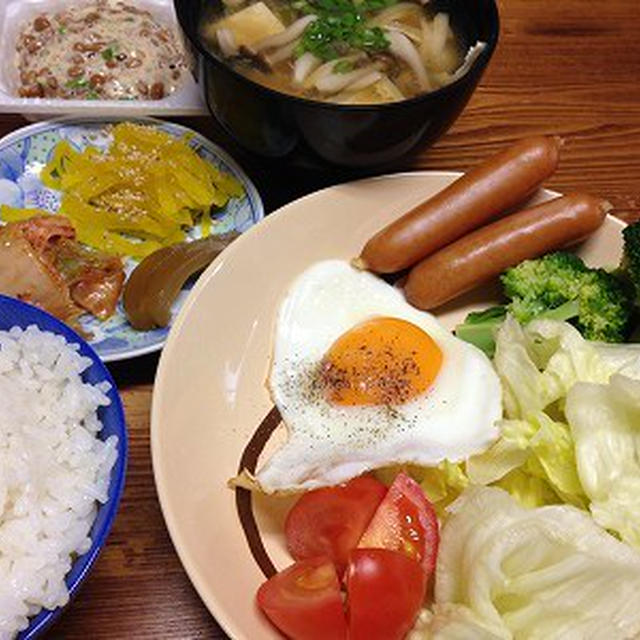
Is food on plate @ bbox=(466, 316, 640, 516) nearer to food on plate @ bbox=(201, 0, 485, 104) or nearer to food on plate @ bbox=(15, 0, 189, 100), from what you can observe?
food on plate @ bbox=(201, 0, 485, 104)

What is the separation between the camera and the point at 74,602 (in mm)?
1891

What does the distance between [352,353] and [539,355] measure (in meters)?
0.44

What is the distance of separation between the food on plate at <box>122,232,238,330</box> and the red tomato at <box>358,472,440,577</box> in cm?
79

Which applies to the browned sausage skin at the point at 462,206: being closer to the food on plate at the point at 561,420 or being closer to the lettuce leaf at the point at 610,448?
the food on plate at the point at 561,420

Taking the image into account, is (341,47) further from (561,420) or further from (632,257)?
(561,420)

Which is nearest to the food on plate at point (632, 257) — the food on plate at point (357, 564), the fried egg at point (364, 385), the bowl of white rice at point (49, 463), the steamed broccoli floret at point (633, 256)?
the steamed broccoli floret at point (633, 256)

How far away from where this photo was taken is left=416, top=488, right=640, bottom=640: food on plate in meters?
1.67

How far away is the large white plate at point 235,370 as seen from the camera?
1796mm

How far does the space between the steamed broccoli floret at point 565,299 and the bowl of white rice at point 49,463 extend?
94cm

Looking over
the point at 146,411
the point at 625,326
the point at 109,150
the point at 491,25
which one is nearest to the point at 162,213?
the point at 109,150

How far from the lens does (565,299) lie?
223 centimetres

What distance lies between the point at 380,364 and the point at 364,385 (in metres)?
0.07

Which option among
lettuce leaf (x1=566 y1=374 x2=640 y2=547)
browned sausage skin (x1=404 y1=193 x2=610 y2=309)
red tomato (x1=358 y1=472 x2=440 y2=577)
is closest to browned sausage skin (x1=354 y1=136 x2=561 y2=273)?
browned sausage skin (x1=404 y1=193 x2=610 y2=309)

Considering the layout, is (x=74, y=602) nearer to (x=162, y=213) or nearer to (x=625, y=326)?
(x=162, y=213)
